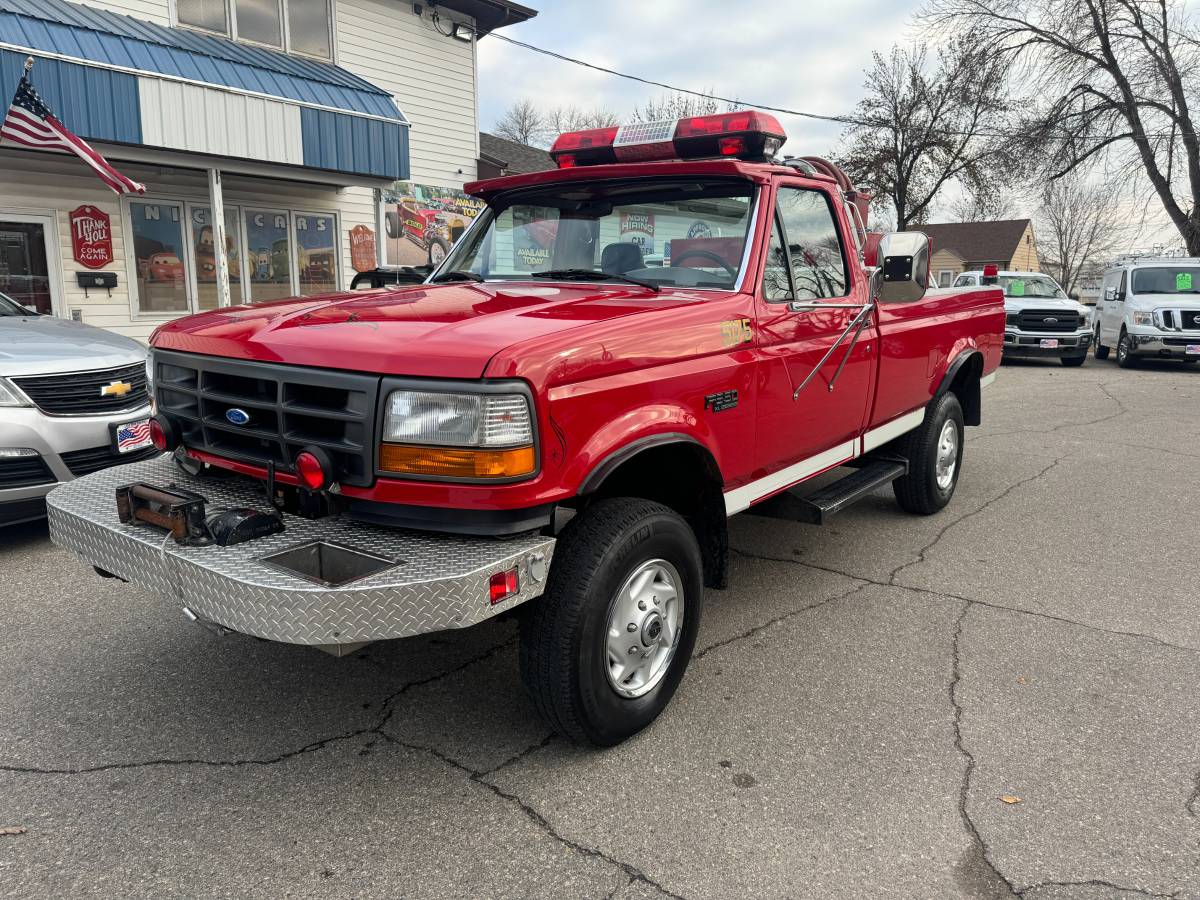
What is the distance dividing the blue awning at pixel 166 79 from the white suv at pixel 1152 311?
514 inches

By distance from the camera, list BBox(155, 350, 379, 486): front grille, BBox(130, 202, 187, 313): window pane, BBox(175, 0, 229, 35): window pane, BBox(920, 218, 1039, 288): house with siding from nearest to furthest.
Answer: BBox(155, 350, 379, 486): front grille < BBox(130, 202, 187, 313): window pane < BBox(175, 0, 229, 35): window pane < BBox(920, 218, 1039, 288): house with siding

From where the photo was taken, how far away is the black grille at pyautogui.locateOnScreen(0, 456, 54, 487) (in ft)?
15.3

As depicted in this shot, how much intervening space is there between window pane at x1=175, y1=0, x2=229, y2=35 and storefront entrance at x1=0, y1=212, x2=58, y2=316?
3646 mm

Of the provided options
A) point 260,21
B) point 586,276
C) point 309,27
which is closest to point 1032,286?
point 309,27

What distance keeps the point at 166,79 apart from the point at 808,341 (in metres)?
9.06

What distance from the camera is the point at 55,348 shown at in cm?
514

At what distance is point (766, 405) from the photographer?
354 cm

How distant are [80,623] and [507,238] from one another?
2660 millimetres

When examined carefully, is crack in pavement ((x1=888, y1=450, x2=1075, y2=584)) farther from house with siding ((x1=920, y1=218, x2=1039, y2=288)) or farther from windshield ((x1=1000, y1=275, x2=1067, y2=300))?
house with siding ((x1=920, y1=218, x2=1039, y2=288))

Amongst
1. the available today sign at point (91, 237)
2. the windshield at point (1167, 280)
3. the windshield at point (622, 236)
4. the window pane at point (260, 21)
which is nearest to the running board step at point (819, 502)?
the windshield at point (622, 236)

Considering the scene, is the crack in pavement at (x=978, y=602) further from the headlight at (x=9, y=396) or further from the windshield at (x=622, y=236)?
the headlight at (x=9, y=396)

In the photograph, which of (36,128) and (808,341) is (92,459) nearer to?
(808,341)

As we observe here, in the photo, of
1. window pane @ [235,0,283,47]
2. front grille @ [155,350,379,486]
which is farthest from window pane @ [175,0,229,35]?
front grille @ [155,350,379,486]

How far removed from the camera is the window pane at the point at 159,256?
11.3 meters
